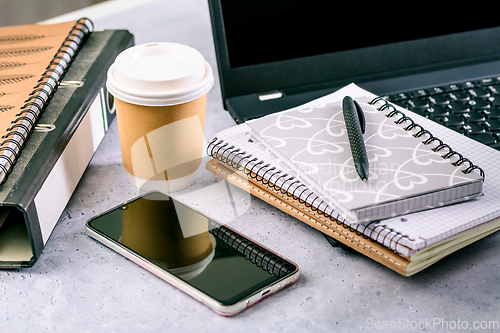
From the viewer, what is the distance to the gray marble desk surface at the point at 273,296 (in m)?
0.40

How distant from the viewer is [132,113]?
0.51 metres

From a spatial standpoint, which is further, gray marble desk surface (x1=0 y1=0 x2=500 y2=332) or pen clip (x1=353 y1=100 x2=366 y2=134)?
pen clip (x1=353 y1=100 x2=366 y2=134)

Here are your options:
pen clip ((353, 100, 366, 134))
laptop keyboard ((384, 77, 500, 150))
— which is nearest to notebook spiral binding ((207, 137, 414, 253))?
pen clip ((353, 100, 366, 134))

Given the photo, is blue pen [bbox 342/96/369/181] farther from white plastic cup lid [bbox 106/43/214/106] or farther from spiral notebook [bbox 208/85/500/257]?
white plastic cup lid [bbox 106/43/214/106]

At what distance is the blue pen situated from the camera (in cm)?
46

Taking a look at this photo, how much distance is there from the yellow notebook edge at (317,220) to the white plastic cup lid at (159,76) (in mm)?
103

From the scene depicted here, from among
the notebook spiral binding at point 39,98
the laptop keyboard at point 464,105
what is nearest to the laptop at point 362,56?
the laptop keyboard at point 464,105

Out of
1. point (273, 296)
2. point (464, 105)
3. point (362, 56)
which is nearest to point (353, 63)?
point (362, 56)

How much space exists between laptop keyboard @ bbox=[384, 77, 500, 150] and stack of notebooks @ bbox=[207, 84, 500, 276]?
1.6 inches

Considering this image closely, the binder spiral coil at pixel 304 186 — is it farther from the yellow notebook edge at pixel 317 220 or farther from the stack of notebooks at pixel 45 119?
the stack of notebooks at pixel 45 119

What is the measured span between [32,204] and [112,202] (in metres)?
0.12

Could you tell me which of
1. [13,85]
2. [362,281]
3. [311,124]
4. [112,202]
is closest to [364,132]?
[311,124]

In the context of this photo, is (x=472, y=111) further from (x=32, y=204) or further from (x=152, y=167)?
(x=32, y=204)

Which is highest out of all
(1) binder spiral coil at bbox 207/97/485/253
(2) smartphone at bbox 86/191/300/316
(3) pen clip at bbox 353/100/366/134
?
(3) pen clip at bbox 353/100/366/134
